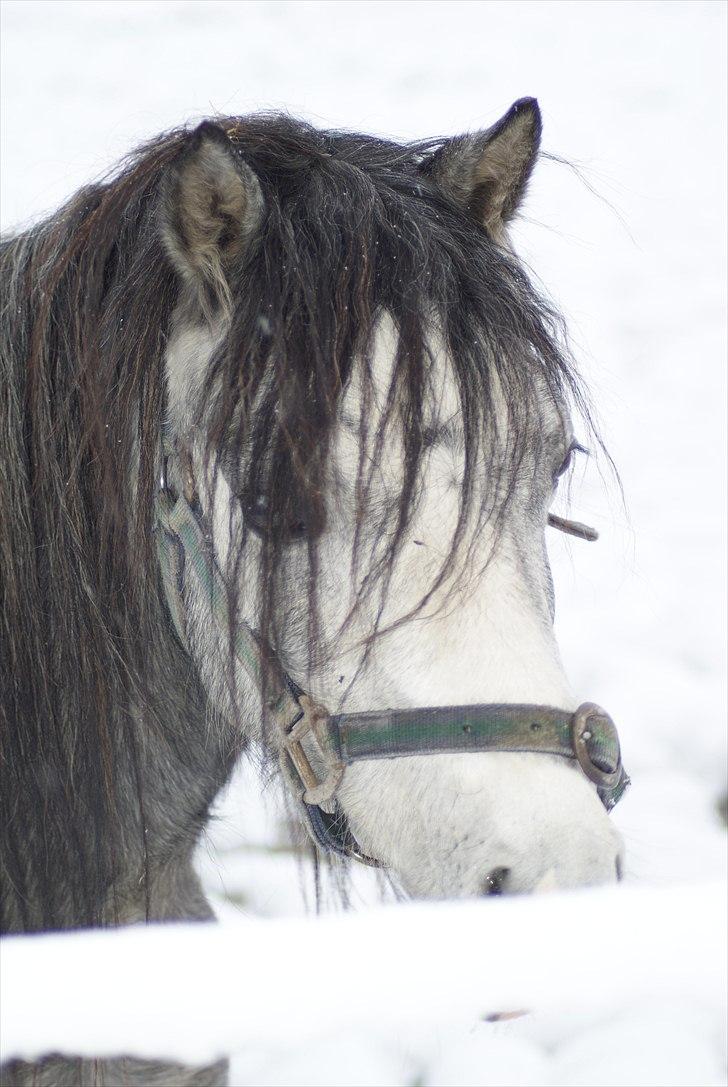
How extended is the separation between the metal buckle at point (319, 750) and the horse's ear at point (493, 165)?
2.56 ft

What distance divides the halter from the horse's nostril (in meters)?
0.13

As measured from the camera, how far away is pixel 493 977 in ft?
2.31

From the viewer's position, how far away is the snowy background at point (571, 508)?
707 millimetres

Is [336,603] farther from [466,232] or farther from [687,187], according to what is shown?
[687,187]

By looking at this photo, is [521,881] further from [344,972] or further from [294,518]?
[294,518]

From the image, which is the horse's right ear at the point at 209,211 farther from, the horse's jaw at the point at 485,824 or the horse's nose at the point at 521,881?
the horse's nose at the point at 521,881

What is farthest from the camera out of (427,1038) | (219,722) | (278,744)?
(427,1038)

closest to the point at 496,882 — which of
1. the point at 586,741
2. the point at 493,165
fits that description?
the point at 586,741

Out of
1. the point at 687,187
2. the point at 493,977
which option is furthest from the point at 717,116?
the point at 493,977

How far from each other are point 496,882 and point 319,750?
0.28 metres

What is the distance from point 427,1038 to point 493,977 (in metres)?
1.50

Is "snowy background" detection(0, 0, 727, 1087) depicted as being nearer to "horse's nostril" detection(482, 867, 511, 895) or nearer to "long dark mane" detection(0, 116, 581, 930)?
"horse's nostril" detection(482, 867, 511, 895)

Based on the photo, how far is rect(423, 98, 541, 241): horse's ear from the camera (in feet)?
4.28

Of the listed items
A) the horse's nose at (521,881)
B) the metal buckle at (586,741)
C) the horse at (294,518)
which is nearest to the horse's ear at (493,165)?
the horse at (294,518)
